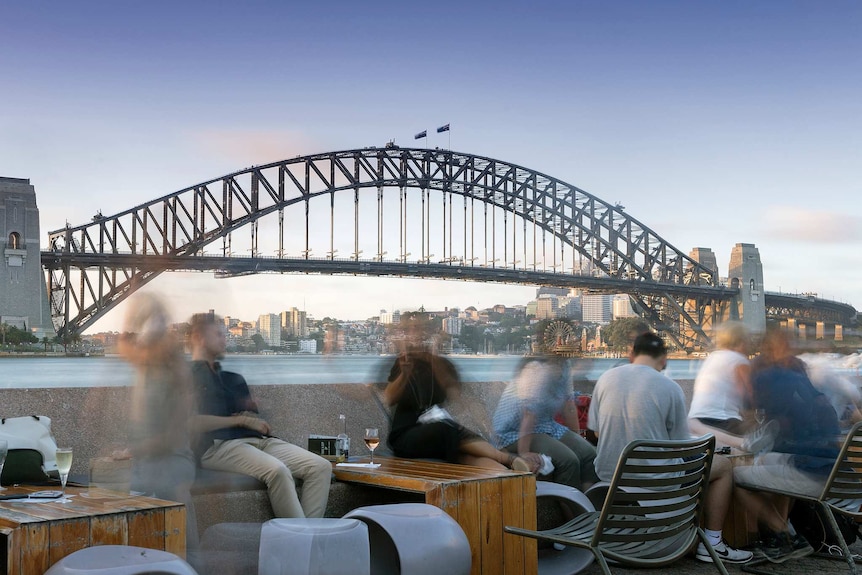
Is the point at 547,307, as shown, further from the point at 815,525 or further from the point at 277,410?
the point at 815,525

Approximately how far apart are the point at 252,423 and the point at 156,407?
0.50 meters

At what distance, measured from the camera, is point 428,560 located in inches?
109

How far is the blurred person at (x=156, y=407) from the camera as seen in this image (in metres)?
3.08

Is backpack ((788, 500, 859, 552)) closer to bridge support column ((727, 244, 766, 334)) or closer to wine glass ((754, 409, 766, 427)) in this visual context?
wine glass ((754, 409, 766, 427))

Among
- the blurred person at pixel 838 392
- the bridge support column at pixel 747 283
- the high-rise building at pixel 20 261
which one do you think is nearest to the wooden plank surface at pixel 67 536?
the blurred person at pixel 838 392

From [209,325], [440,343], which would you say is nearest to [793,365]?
[440,343]

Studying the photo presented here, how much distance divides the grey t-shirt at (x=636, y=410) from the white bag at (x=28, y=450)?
1971mm

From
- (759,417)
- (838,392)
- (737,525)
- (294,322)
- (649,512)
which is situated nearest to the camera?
(649,512)

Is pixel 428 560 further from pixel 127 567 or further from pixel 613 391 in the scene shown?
pixel 613 391

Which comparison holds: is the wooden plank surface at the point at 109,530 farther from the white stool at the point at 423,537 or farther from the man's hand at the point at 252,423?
the man's hand at the point at 252,423

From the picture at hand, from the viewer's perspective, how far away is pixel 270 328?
491cm

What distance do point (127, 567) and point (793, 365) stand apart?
2888 mm

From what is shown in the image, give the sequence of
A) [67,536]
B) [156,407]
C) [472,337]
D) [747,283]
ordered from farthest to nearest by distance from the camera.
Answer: [747,283]
[472,337]
[156,407]
[67,536]

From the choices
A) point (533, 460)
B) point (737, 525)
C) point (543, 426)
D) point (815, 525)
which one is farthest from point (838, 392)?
point (533, 460)
